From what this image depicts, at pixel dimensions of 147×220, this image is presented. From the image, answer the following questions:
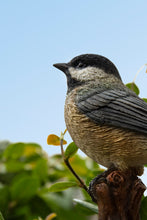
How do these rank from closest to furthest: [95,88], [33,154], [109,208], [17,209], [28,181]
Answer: [109,208] → [95,88] → [28,181] → [17,209] → [33,154]

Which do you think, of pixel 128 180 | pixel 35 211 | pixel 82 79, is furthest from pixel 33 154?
pixel 128 180

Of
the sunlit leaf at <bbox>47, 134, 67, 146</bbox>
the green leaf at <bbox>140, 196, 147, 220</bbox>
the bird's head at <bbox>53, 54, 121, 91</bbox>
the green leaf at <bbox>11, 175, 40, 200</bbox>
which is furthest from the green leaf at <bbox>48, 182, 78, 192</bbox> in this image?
the green leaf at <bbox>11, 175, 40, 200</bbox>

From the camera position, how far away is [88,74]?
55.2 inches

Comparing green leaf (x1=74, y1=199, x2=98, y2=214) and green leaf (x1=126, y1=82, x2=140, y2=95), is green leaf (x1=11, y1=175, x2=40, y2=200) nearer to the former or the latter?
green leaf (x1=74, y1=199, x2=98, y2=214)

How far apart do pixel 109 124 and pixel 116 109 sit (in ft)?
0.22

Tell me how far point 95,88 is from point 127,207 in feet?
1.62

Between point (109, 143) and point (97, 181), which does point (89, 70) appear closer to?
point (109, 143)

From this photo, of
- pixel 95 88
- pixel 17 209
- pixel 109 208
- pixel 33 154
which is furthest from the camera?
pixel 33 154

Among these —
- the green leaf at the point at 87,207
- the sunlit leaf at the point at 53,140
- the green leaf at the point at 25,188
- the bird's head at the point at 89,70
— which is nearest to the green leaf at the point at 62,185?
the green leaf at the point at 87,207

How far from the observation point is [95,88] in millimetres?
1317

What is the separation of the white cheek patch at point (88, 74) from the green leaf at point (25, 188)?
716 millimetres

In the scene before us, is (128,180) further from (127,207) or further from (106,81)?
Answer: (106,81)

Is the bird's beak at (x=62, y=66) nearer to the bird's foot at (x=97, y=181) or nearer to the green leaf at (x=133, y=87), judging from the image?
the green leaf at (x=133, y=87)

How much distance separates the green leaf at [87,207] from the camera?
116 centimetres
